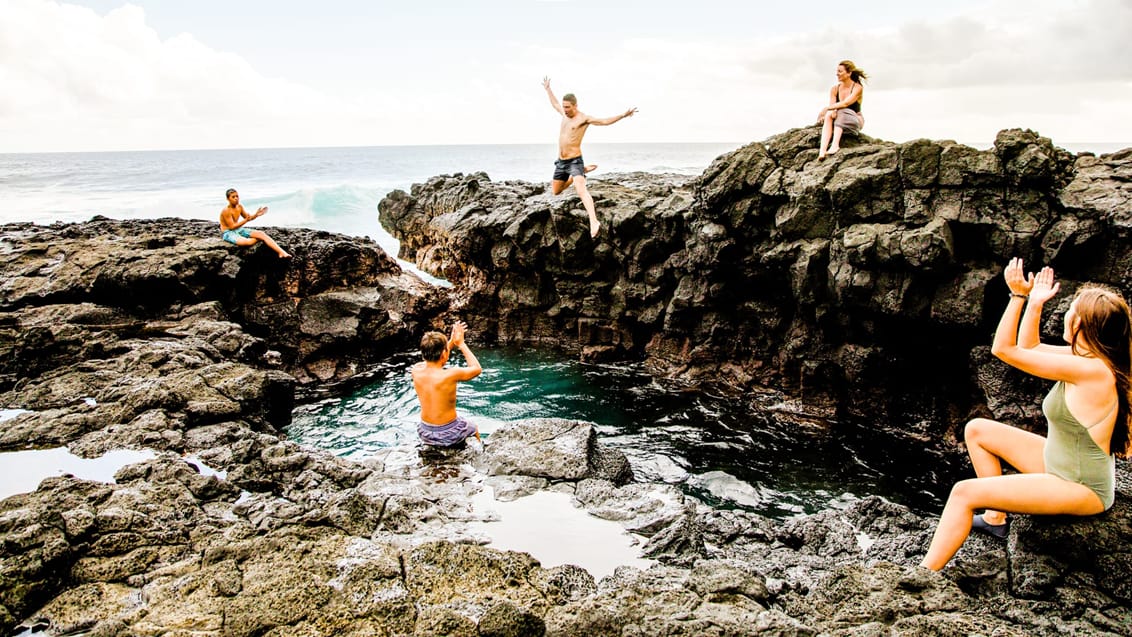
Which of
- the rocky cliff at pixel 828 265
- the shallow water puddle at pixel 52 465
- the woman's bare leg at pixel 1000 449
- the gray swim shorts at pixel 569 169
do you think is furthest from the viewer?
the gray swim shorts at pixel 569 169

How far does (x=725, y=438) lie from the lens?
11.0m

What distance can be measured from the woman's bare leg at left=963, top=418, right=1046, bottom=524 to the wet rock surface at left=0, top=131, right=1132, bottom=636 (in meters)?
0.37

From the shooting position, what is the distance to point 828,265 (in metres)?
11.1

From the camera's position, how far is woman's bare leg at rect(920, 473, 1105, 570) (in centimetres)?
401

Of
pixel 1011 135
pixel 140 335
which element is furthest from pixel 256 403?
pixel 1011 135

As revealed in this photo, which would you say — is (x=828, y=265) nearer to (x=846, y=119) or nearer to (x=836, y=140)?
(x=836, y=140)

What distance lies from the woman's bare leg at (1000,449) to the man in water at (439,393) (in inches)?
207

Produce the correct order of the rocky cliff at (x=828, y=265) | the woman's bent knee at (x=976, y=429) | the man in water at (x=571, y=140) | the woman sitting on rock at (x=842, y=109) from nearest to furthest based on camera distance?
the woman's bent knee at (x=976, y=429)
the rocky cliff at (x=828, y=265)
the woman sitting on rock at (x=842, y=109)
the man in water at (x=571, y=140)

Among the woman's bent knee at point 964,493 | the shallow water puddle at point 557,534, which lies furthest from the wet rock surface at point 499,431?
the woman's bent knee at point 964,493

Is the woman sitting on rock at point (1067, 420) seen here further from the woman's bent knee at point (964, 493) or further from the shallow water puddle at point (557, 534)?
the shallow water puddle at point (557, 534)

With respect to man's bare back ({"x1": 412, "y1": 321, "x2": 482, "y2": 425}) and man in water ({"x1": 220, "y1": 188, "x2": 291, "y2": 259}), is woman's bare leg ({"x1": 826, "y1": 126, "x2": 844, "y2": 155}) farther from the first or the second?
man in water ({"x1": 220, "y1": 188, "x2": 291, "y2": 259})

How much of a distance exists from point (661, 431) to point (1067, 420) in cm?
769

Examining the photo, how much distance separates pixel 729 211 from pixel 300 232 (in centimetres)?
1071

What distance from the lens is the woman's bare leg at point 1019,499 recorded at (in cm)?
401
